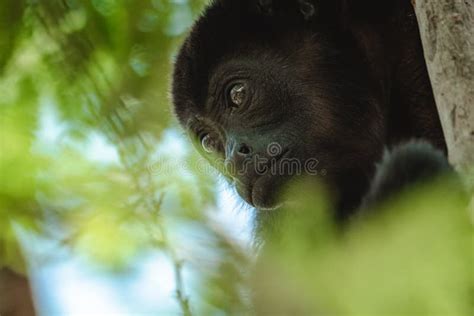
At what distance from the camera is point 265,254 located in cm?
459

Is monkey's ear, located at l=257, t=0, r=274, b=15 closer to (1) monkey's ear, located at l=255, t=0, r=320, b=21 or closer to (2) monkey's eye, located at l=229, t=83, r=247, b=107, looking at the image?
(1) monkey's ear, located at l=255, t=0, r=320, b=21

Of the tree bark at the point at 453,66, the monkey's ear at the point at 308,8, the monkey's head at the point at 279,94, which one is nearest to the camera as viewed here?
the tree bark at the point at 453,66

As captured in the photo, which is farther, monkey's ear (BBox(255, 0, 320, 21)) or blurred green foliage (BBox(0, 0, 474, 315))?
monkey's ear (BBox(255, 0, 320, 21))

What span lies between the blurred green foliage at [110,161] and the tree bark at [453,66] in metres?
0.16

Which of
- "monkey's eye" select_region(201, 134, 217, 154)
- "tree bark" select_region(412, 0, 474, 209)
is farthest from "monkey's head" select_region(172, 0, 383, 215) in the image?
"tree bark" select_region(412, 0, 474, 209)

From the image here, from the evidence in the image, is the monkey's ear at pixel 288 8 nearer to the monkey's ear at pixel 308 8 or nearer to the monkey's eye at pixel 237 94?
the monkey's ear at pixel 308 8

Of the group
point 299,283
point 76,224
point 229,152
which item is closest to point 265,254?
point 229,152

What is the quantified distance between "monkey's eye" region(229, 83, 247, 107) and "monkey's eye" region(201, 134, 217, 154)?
0.41 m

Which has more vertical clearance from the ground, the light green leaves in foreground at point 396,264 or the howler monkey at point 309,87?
the howler monkey at point 309,87

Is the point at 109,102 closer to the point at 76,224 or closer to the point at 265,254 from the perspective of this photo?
the point at 76,224

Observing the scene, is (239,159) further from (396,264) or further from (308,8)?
(396,264)

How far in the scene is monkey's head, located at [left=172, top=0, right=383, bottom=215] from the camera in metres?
4.34

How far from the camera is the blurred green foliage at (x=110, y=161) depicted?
3395 mm

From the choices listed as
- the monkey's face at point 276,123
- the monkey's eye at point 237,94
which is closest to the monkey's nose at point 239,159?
the monkey's face at point 276,123
